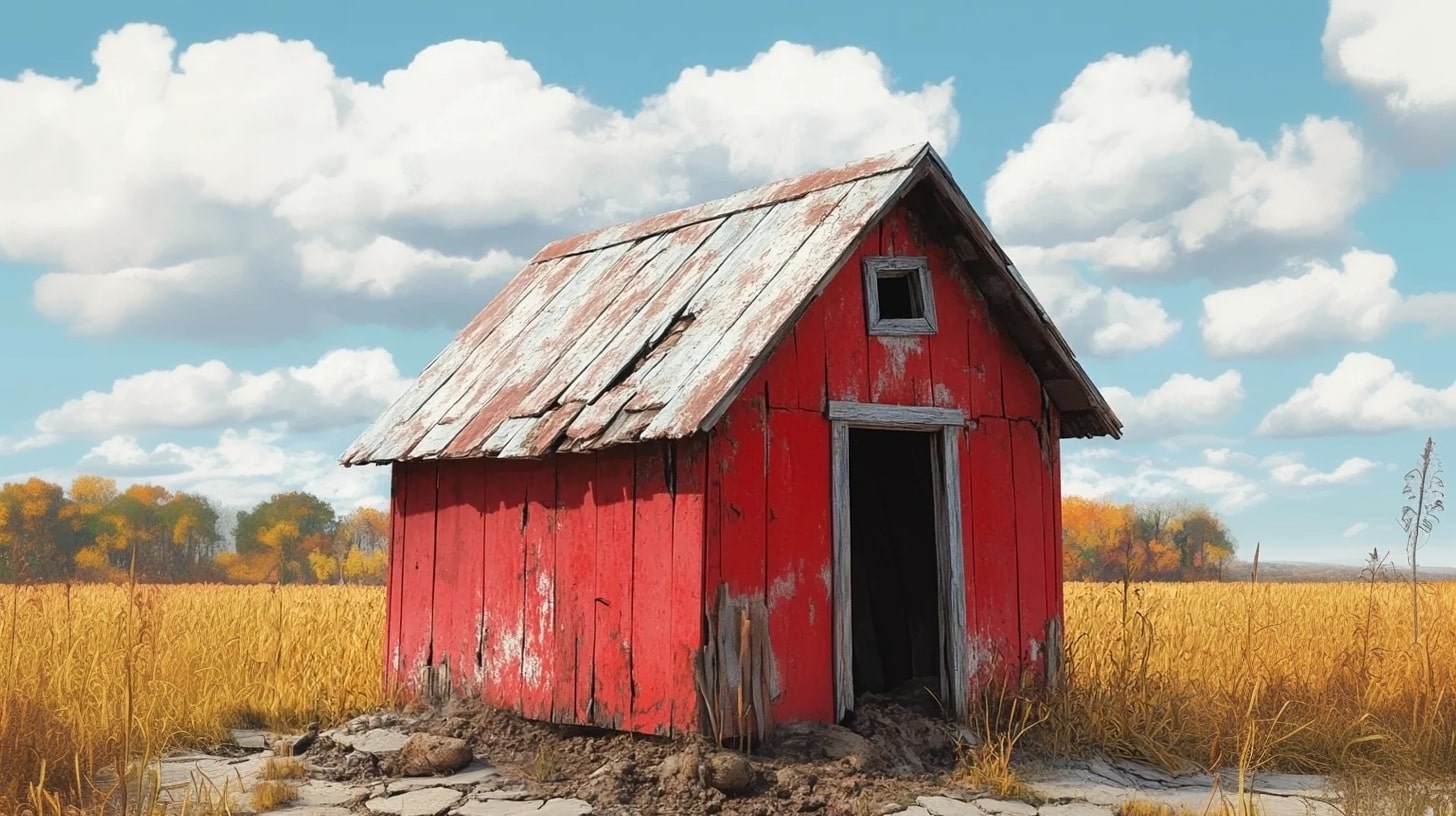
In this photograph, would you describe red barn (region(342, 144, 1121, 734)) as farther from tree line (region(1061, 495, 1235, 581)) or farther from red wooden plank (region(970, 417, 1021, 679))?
tree line (region(1061, 495, 1235, 581))

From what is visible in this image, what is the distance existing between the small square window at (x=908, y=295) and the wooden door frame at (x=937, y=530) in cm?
58

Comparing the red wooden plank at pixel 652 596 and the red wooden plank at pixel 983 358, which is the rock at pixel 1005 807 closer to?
the red wooden plank at pixel 652 596

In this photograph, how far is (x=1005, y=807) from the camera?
752 centimetres

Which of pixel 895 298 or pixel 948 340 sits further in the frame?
A: pixel 895 298

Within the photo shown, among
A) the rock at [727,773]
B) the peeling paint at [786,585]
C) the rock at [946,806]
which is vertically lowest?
the rock at [946,806]

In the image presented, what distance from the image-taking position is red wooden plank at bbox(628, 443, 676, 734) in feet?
26.9

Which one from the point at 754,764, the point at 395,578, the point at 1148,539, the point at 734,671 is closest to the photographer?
the point at 754,764

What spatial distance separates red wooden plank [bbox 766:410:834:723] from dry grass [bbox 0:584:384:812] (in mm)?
3738

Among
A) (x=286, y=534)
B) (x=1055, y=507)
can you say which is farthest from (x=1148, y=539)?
(x=1055, y=507)

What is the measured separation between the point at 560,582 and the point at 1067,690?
12.7ft

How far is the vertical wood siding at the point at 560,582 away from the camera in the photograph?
26.8ft

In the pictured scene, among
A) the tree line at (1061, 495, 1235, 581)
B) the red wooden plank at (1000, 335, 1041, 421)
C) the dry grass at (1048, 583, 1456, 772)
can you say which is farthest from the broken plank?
the tree line at (1061, 495, 1235, 581)

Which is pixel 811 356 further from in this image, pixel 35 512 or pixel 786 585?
pixel 35 512

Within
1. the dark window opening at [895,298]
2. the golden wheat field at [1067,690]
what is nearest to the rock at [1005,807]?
the golden wheat field at [1067,690]
